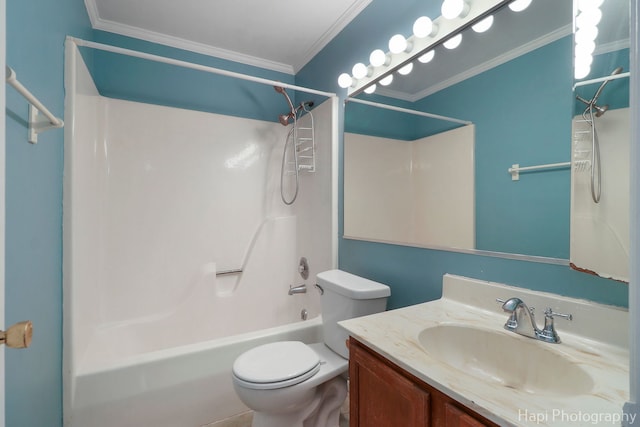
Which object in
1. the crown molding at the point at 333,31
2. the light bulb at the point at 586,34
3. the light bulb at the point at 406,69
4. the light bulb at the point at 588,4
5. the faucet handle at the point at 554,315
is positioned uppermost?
the crown molding at the point at 333,31

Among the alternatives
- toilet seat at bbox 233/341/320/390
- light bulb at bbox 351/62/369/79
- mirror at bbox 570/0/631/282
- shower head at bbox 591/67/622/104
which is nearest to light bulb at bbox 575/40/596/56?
mirror at bbox 570/0/631/282

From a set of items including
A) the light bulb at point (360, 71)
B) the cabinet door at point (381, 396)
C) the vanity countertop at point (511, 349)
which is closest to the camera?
the vanity countertop at point (511, 349)

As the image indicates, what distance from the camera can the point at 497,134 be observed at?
1095 mm

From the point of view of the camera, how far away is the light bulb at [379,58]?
155 cm

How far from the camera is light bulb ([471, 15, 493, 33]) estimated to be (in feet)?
3.61

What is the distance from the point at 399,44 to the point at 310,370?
5.45 ft

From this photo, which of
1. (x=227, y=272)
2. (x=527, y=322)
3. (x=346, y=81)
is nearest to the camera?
(x=527, y=322)

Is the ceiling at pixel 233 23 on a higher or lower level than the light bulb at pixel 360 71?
higher

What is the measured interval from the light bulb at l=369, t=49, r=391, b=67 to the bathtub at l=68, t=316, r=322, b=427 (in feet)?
5.56

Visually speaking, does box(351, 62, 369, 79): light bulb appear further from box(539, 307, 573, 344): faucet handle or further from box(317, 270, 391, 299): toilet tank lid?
box(539, 307, 573, 344): faucet handle

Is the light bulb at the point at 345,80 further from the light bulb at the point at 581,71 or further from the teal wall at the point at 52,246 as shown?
the light bulb at the point at 581,71

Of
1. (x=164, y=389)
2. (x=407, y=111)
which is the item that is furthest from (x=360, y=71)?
(x=164, y=389)

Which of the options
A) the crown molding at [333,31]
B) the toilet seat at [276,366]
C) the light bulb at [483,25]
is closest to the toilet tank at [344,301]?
the toilet seat at [276,366]

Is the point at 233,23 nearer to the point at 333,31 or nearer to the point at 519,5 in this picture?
the point at 333,31
